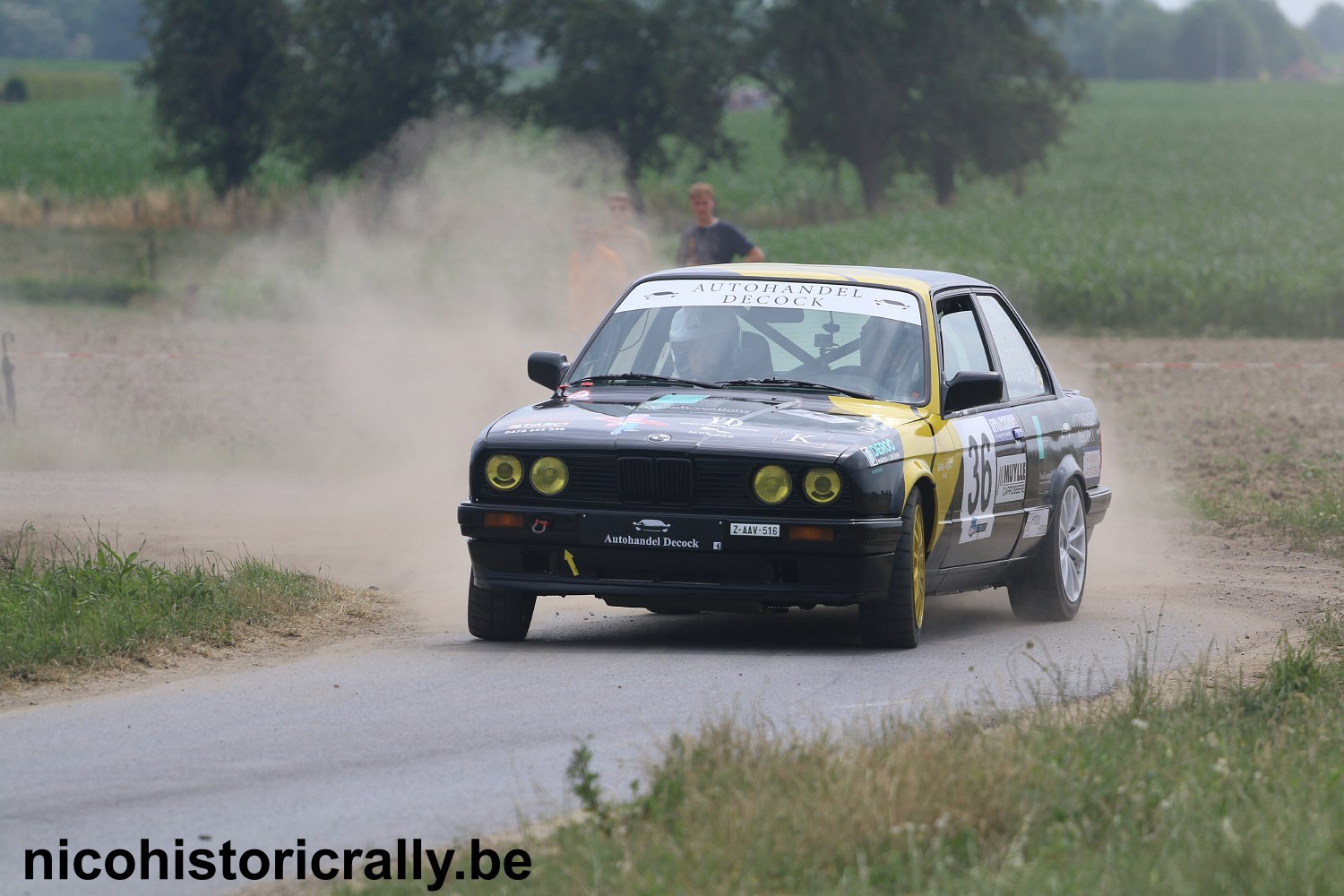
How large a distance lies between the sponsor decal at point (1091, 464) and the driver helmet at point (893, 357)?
183 centimetres

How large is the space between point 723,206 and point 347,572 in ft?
192

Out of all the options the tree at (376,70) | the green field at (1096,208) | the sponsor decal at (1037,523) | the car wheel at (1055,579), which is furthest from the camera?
the tree at (376,70)

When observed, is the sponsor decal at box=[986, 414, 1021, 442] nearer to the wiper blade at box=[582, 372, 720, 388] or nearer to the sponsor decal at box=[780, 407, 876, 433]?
the sponsor decal at box=[780, 407, 876, 433]

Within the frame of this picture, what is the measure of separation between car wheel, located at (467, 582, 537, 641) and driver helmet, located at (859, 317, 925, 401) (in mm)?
1797

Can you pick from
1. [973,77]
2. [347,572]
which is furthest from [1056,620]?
[973,77]

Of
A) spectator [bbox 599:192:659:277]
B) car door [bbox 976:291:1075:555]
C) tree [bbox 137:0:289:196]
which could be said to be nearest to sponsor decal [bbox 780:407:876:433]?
car door [bbox 976:291:1075:555]

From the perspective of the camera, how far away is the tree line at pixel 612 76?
7062 centimetres

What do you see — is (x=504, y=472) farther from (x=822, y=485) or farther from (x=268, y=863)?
(x=268, y=863)

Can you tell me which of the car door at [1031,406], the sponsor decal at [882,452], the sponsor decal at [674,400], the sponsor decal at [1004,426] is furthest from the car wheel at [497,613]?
Answer: the car door at [1031,406]

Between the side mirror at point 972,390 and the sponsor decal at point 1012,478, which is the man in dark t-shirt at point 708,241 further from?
the side mirror at point 972,390

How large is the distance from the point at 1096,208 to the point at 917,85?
18.8 m

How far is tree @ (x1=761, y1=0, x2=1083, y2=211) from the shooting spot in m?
72.1

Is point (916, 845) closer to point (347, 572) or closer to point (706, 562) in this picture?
point (706, 562)

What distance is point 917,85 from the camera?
2881 inches
